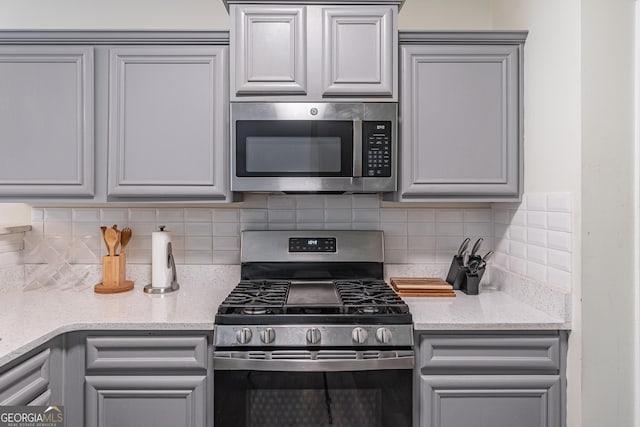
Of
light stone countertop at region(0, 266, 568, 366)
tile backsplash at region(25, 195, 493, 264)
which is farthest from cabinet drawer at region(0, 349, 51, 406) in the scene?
tile backsplash at region(25, 195, 493, 264)

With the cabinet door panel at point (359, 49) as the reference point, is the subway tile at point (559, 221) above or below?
below

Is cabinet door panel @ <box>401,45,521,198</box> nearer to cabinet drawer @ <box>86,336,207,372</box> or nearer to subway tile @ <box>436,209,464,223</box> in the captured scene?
subway tile @ <box>436,209,464,223</box>

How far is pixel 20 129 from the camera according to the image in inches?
76.4

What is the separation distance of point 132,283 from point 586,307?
198 centimetres

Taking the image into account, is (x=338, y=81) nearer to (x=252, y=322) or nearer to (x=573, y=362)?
(x=252, y=322)

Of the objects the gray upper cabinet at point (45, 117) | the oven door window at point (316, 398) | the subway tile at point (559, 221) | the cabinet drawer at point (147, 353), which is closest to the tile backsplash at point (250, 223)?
the gray upper cabinet at point (45, 117)

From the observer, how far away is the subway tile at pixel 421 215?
2.34 meters

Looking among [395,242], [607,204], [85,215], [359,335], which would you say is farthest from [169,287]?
[607,204]

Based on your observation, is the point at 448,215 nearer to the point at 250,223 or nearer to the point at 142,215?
the point at 250,223

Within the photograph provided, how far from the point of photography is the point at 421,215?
234 centimetres

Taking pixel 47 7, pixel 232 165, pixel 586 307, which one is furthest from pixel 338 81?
pixel 47 7

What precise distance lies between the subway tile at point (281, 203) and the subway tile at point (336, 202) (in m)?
0.17

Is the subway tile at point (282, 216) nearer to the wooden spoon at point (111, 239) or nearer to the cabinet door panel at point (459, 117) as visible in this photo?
the cabinet door panel at point (459, 117)

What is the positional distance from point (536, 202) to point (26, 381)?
1.99 meters
